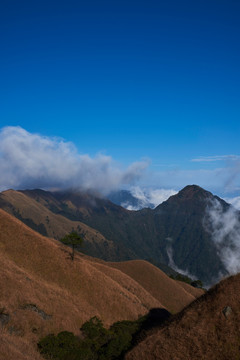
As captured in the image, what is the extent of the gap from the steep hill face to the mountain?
428 inches

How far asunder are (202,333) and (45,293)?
3590 centimetres

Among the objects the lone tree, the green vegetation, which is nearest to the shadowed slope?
the lone tree

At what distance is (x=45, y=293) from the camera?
51094mm

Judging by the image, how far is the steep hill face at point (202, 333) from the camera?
21.7m

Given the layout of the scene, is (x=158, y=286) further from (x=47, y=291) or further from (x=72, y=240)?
(x=47, y=291)

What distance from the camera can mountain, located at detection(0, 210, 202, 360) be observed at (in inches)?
1465

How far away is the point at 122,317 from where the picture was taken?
61.8 metres

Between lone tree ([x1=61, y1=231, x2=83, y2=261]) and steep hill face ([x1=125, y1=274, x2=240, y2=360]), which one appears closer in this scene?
steep hill face ([x1=125, y1=274, x2=240, y2=360])

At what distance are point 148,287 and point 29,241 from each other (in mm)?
57816

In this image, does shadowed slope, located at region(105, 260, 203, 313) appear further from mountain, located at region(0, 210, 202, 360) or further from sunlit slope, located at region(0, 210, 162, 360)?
sunlit slope, located at region(0, 210, 162, 360)

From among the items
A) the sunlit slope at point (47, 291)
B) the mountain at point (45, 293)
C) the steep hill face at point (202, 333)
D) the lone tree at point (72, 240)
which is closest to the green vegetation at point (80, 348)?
the mountain at point (45, 293)

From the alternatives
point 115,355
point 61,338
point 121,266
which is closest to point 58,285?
point 61,338

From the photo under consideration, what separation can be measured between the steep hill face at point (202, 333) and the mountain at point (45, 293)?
35.7 ft

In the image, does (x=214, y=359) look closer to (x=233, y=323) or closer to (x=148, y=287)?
(x=233, y=323)
